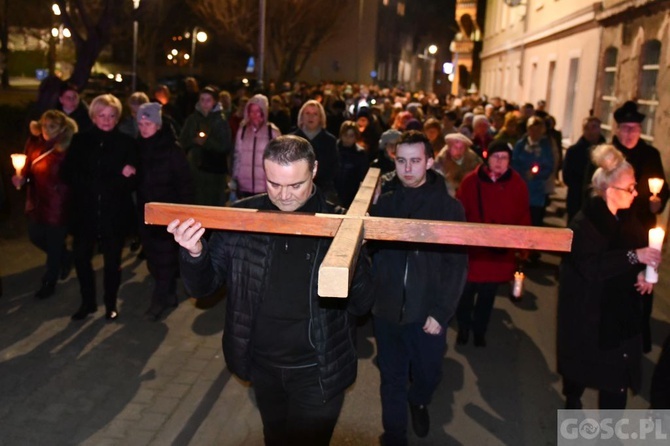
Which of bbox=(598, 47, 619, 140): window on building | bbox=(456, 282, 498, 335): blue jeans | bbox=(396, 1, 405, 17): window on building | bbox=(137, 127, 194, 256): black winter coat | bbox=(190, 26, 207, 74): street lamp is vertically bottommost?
bbox=(456, 282, 498, 335): blue jeans

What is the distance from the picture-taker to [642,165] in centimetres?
793

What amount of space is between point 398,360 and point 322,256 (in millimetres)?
1702

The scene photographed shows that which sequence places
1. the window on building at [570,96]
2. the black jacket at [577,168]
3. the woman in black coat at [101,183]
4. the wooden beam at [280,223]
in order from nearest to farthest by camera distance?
the wooden beam at [280,223] < the woman in black coat at [101,183] < the black jacket at [577,168] < the window on building at [570,96]

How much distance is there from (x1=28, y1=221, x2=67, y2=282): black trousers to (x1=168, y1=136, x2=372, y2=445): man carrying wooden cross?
15.5ft

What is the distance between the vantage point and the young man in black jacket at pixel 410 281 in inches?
179

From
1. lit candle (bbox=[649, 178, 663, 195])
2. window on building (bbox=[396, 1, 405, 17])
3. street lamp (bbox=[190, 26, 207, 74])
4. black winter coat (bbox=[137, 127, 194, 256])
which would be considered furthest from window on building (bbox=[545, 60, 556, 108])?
window on building (bbox=[396, 1, 405, 17])

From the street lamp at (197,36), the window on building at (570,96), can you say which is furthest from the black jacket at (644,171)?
the street lamp at (197,36)

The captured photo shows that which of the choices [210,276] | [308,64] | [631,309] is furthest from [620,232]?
[308,64]

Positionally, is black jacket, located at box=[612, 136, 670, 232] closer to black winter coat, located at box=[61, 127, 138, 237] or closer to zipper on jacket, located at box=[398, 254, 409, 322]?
zipper on jacket, located at box=[398, 254, 409, 322]

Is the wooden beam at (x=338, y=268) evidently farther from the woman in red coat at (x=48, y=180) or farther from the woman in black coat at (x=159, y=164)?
the woman in red coat at (x=48, y=180)

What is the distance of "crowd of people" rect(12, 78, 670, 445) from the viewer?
3.38 meters

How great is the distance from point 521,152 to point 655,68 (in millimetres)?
4210

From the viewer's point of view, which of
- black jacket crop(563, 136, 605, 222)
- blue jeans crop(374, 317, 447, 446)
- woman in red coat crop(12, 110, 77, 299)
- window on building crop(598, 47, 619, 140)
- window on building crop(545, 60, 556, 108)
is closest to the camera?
blue jeans crop(374, 317, 447, 446)

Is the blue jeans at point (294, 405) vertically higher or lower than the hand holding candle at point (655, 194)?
lower
